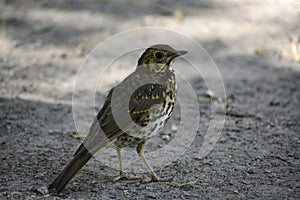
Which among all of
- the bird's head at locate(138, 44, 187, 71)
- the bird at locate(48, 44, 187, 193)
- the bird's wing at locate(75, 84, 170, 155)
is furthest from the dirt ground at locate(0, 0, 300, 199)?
the bird's head at locate(138, 44, 187, 71)

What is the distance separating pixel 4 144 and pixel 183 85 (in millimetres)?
3452

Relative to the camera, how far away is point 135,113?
17.1 feet

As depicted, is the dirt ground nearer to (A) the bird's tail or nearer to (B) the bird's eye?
(A) the bird's tail

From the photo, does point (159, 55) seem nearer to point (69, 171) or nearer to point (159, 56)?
point (159, 56)

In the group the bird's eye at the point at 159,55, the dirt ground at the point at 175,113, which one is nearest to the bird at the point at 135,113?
the bird's eye at the point at 159,55

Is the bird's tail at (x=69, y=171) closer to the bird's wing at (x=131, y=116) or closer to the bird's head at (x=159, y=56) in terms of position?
the bird's wing at (x=131, y=116)

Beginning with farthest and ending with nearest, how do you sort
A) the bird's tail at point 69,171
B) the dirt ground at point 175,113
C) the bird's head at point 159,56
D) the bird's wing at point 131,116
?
the bird's head at point 159,56
the dirt ground at point 175,113
the bird's wing at point 131,116
the bird's tail at point 69,171

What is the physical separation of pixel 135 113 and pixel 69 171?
2.94 ft

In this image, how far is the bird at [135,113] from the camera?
16.4 feet

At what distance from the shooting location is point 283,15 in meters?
10.7

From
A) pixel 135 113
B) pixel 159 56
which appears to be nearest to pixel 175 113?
pixel 159 56

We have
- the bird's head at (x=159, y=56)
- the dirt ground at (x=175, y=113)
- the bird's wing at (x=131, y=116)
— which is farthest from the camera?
the bird's head at (x=159, y=56)

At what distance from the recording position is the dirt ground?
5305 mm

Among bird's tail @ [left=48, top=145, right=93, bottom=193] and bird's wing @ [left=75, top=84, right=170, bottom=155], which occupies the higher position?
bird's wing @ [left=75, top=84, right=170, bottom=155]
